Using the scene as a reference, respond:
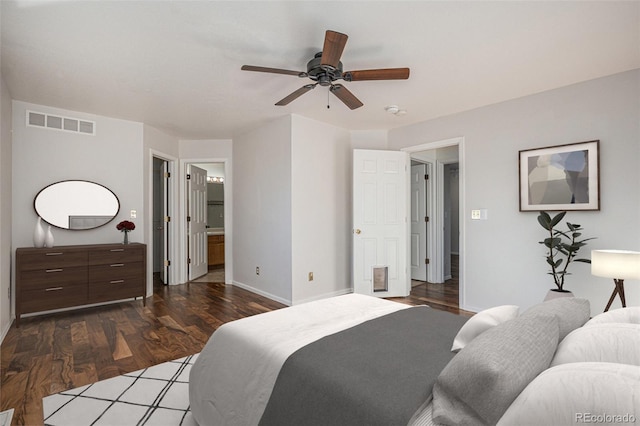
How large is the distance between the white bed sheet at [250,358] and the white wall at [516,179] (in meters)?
2.35

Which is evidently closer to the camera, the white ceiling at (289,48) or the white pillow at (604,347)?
the white pillow at (604,347)

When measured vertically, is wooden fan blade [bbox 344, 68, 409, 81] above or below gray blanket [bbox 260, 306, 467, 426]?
above

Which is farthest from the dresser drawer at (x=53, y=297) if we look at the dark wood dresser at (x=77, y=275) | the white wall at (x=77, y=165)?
the white wall at (x=77, y=165)

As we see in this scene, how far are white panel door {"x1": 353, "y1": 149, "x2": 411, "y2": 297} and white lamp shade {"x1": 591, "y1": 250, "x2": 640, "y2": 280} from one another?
2433 millimetres

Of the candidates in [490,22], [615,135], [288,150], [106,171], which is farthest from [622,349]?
→ [106,171]

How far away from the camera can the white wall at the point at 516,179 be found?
294 cm

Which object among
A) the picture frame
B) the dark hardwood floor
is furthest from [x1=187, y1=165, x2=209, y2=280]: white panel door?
the picture frame

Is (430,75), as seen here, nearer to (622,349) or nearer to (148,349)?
(622,349)

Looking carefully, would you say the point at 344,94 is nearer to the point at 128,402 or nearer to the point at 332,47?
the point at 332,47

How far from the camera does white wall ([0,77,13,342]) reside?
3.03m

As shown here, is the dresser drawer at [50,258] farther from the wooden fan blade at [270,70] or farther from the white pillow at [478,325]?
the white pillow at [478,325]

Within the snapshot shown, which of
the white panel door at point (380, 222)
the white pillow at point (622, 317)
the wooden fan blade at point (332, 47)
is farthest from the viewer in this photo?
the white panel door at point (380, 222)

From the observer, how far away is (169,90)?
3.37 meters

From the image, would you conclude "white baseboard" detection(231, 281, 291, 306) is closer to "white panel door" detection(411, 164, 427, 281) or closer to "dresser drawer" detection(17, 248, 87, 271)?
"dresser drawer" detection(17, 248, 87, 271)
